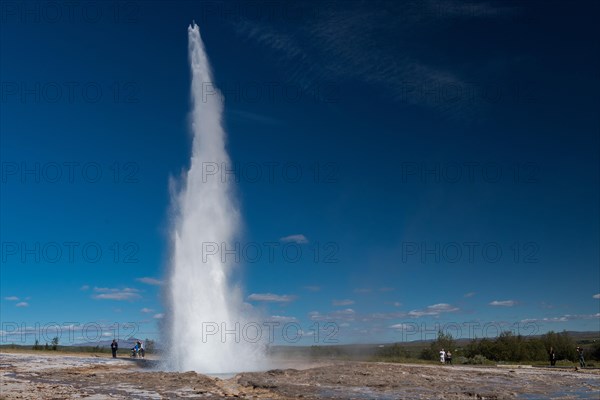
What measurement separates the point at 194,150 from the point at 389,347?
123 feet

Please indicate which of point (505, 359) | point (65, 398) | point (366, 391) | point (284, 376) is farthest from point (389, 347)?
point (65, 398)

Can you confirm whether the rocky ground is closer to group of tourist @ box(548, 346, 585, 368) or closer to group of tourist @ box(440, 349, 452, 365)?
group of tourist @ box(548, 346, 585, 368)

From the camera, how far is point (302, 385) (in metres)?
22.8

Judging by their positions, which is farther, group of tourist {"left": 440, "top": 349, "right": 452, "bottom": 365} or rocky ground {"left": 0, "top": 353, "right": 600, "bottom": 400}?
group of tourist {"left": 440, "top": 349, "right": 452, "bottom": 365}

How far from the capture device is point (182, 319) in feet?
109

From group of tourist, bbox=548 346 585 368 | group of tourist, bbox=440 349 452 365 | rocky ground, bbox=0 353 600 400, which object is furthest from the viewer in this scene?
group of tourist, bbox=440 349 452 365

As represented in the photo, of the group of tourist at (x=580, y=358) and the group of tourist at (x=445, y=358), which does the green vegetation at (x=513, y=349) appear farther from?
the group of tourist at (x=580, y=358)

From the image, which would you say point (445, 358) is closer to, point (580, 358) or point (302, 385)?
point (580, 358)

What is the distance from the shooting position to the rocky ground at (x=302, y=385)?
64.4 feet

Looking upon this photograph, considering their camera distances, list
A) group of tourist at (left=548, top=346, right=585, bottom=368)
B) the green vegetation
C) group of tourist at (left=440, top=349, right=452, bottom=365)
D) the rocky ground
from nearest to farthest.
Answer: the rocky ground
group of tourist at (left=548, top=346, right=585, bottom=368)
group of tourist at (left=440, top=349, right=452, bottom=365)
the green vegetation

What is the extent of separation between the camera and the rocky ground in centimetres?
1962

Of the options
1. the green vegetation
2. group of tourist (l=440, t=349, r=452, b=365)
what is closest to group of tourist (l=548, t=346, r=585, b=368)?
group of tourist (l=440, t=349, r=452, b=365)

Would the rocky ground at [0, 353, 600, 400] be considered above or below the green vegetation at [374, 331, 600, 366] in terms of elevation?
above

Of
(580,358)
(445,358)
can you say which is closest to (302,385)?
(580,358)
